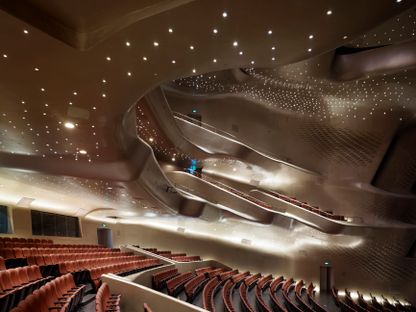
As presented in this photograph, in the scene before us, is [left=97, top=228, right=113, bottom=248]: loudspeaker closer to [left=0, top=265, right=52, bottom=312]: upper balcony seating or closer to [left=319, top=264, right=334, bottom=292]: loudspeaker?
[left=319, top=264, right=334, bottom=292]: loudspeaker

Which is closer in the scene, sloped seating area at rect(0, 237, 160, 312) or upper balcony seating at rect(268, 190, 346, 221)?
sloped seating area at rect(0, 237, 160, 312)

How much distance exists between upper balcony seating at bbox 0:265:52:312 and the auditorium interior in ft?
0.08

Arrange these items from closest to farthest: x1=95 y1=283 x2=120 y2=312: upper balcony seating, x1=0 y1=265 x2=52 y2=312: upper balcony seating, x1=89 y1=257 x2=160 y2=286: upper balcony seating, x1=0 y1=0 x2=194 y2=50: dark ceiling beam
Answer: x1=0 y1=0 x2=194 y2=50: dark ceiling beam
x1=0 y1=265 x2=52 y2=312: upper balcony seating
x1=95 y1=283 x2=120 y2=312: upper balcony seating
x1=89 y1=257 x2=160 y2=286: upper balcony seating

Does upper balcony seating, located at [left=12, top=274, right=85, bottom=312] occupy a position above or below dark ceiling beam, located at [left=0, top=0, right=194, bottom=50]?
below

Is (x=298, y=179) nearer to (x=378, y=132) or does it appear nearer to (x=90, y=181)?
(x=378, y=132)

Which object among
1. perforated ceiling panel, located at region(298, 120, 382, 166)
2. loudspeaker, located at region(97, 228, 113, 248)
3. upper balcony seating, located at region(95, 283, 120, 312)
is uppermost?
perforated ceiling panel, located at region(298, 120, 382, 166)

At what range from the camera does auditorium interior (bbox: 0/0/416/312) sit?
1975 millimetres

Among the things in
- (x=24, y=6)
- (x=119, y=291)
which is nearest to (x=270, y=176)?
(x=119, y=291)

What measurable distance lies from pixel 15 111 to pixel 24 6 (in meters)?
1.31

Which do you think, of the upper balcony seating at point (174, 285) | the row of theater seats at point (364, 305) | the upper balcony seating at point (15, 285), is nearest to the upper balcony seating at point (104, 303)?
the upper balcony seating at point (15, 285)

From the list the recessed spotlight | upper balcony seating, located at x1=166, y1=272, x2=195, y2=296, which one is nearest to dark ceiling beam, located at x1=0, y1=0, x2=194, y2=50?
the recessed spotlight

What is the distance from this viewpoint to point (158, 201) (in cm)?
603

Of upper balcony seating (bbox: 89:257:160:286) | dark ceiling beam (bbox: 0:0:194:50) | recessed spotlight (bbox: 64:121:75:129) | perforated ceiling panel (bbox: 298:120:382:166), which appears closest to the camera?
dark ceiling beam (bbox: 0:0:194:50)

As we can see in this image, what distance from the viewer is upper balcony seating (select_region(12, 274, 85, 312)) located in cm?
165
